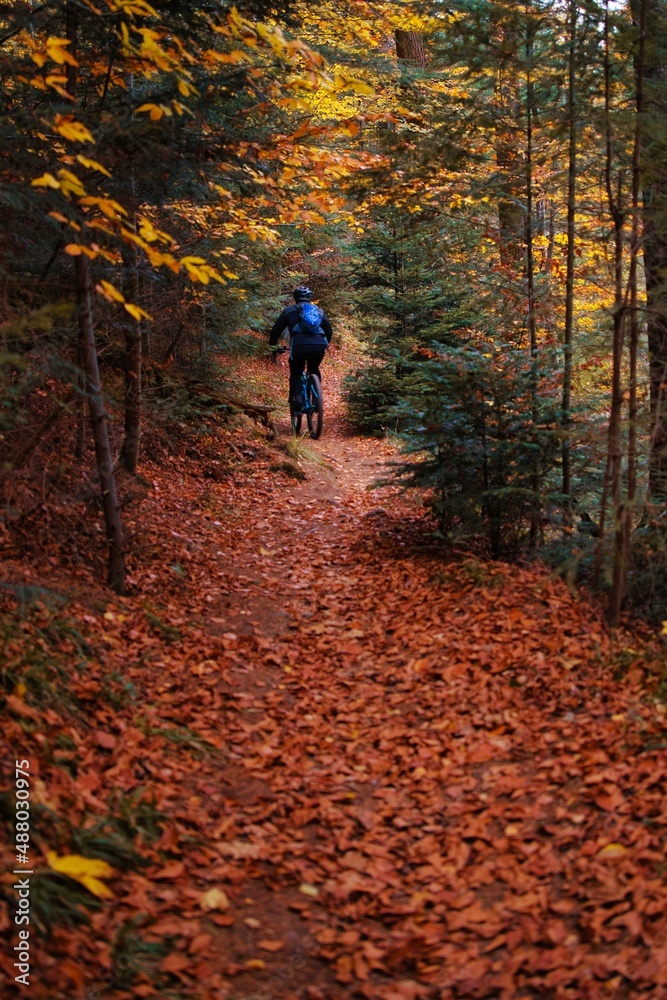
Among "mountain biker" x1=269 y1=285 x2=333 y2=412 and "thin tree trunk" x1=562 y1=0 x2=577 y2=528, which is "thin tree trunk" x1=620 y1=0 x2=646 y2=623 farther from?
"mountain biker" x1=269 y1=285 x2=333 y2=412

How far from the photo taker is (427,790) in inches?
184

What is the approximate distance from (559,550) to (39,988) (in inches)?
232

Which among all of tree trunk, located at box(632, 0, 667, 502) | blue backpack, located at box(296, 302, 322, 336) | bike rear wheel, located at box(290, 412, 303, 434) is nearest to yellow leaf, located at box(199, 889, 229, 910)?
tree trunk, located at box(632, 0, 667, 502)

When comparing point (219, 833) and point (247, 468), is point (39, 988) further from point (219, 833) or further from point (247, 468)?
point (247, 468)

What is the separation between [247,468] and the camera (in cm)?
1148

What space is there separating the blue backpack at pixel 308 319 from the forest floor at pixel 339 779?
5.83m

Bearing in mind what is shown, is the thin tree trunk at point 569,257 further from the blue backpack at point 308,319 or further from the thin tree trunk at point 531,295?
the blue backpack at point 308,319

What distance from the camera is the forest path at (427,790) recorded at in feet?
11.0

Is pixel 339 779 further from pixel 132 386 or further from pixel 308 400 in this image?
pixel 308 400

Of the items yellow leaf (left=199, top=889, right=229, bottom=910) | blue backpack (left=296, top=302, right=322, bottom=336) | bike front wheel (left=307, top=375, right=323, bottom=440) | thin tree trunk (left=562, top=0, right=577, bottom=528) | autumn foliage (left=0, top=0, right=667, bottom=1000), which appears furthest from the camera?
bike front wheel (left=307, top=375, right=323, bottom=440)

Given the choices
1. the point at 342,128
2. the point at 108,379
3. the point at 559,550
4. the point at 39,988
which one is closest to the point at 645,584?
the point at 559,550

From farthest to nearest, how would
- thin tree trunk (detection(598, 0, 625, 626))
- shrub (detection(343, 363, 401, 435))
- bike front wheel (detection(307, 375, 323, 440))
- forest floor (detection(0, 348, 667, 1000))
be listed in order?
shrub (detection(343, 363, 401, 435)) → bike front wheel (detection(307, 375, 323, 440)) → thin tree trunk (detection(598, 0, 625, 626)) → forest floor (detection(0, 348, 667, 1000))

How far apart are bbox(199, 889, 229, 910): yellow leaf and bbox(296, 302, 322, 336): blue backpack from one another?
33.1 feet

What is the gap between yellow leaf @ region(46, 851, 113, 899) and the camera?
315 cm
